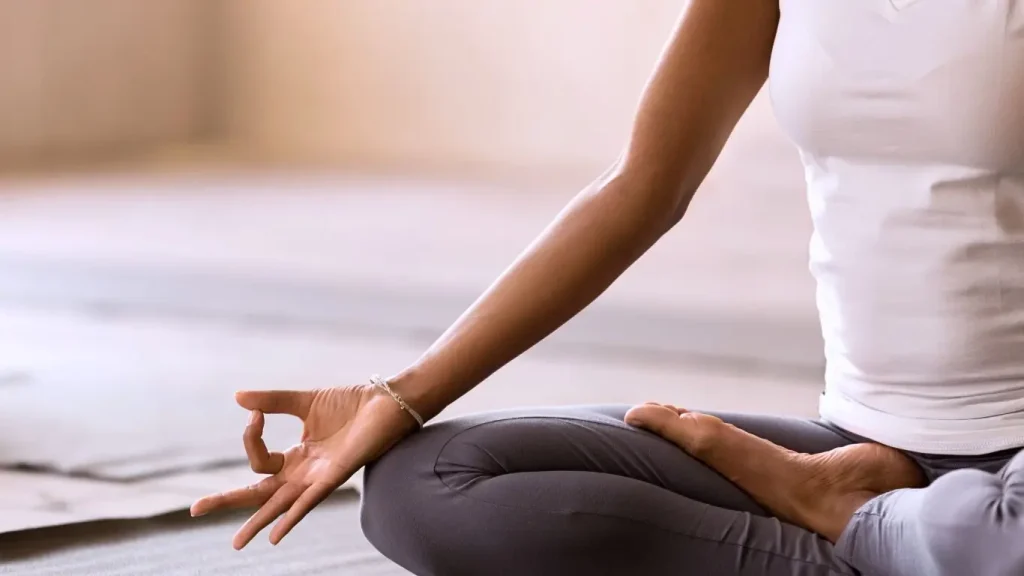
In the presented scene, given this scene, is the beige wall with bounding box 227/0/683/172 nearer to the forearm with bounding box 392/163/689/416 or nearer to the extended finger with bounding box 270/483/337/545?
the forearm with bounding box 392/163/689/416

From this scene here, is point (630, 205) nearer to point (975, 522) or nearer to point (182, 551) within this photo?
point (975, 522)

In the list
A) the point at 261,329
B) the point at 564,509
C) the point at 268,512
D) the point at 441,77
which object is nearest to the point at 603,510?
the point at 564,509

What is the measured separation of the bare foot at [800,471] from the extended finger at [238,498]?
0.32m

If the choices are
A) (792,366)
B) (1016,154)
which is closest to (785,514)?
(1016,154)

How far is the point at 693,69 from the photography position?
1.12m

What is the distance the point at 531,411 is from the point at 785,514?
0.74 feet

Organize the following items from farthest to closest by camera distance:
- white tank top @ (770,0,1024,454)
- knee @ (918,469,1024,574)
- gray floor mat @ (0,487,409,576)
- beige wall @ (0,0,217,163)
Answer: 1. beige wall @ (0,0,217,163)
2. gray floor mat @ (0,487,409,576)
3. white tank top @ (770,0,1024,454)
4. knee @ (918,469,1024,574)

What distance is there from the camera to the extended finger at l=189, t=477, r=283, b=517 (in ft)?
3.19

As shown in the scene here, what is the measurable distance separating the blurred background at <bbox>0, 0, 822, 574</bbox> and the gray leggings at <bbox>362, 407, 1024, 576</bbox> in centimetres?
37

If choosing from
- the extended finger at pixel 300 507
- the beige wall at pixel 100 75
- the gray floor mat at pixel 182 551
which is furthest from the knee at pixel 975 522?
the beige wall at pixel 100 75

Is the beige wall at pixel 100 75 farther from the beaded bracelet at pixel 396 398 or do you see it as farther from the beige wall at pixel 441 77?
the beaded bracelet at pixel 396 398

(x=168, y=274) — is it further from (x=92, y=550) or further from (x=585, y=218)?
(x=585, y=218)

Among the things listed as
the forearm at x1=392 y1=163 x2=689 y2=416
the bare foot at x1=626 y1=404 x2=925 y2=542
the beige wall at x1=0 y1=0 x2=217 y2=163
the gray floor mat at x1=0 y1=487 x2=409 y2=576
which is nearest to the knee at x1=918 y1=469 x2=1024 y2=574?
the bare foot at x1=626 y1=404 x2=925 y2=542

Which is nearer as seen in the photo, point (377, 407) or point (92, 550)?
point (377, 407)
